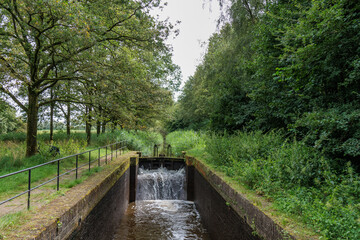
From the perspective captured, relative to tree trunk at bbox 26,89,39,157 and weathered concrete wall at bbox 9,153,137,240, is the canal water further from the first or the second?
tree trunk at bbox 26,89,39,157

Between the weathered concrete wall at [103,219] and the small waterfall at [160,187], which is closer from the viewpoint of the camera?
the weathered concrete wall at [103,219]

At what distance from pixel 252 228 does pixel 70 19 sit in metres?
6.92

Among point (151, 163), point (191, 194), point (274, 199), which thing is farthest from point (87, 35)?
point (151, 163)

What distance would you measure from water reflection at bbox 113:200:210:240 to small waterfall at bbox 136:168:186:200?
2.10ft

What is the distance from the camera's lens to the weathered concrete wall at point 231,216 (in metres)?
Result: 3.50

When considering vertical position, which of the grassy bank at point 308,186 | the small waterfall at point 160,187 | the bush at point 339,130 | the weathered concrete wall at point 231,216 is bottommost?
the small waterfall at point 160,187

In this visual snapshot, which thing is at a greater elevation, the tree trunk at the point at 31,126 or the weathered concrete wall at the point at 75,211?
the tree trunk at the point at 31,126

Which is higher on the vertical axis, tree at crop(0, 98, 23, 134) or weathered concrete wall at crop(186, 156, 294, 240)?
tree at crop(0, 98, 23, 134)

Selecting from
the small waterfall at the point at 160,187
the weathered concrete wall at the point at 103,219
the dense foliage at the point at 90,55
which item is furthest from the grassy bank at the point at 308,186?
the small waterfall at the point at 160,187

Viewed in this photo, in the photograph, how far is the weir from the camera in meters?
3.98

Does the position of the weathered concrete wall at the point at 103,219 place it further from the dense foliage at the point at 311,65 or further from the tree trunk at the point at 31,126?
the dense foliage at the point at 311,65

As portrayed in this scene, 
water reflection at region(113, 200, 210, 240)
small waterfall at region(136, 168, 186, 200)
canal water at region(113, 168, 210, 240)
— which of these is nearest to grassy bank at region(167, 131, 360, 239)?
water reflection at region(113, 200, 210, 240)

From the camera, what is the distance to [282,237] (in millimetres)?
2959

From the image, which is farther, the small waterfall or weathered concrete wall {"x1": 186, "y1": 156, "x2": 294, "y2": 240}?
the small waterfall
